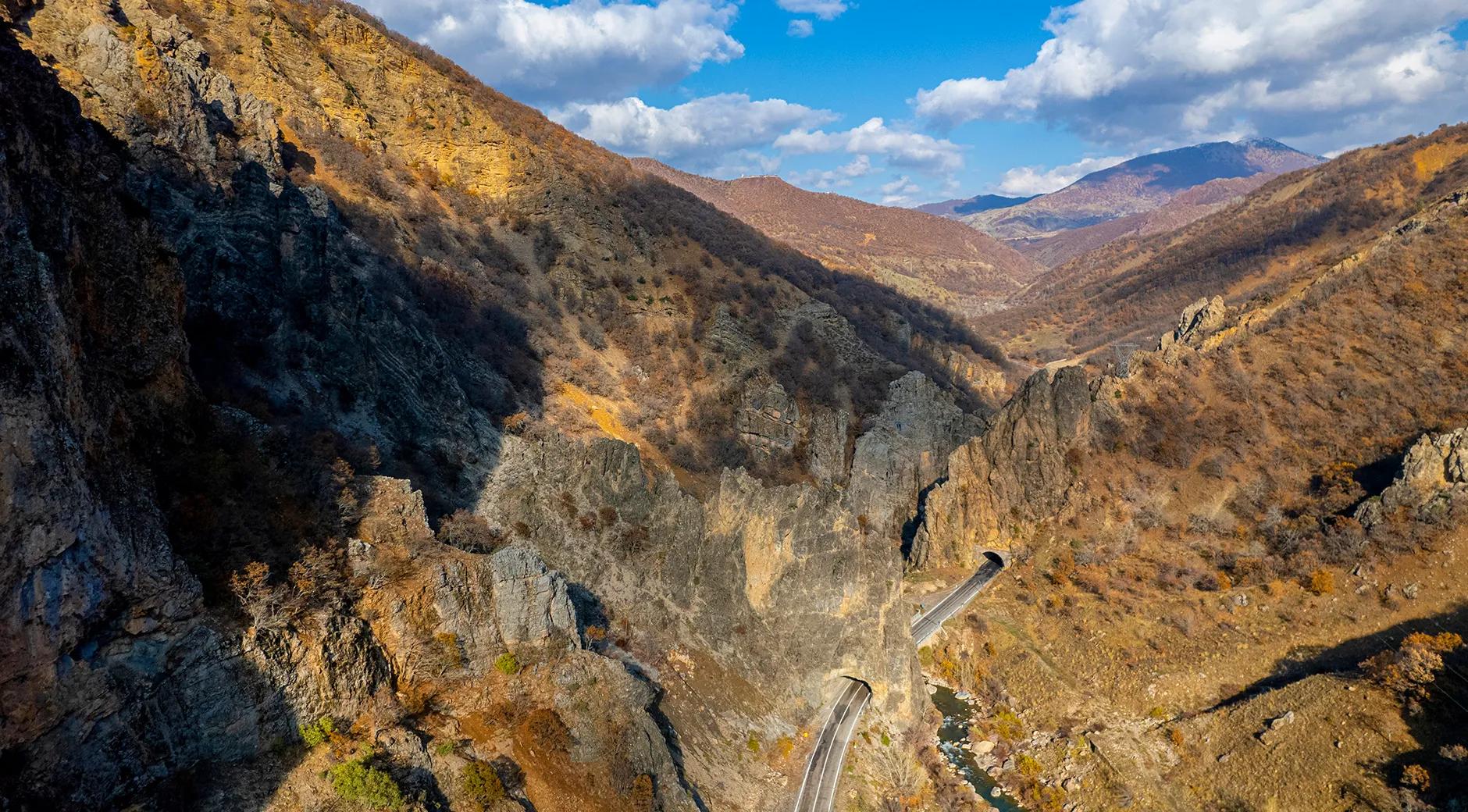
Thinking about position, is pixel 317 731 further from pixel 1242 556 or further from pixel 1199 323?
pixel 1199 323

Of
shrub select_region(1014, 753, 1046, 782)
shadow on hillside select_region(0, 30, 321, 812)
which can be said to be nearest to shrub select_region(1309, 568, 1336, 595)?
shrub select_region(1014, 753, 1046, 782)

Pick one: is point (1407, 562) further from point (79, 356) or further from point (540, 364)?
point (79, 356)

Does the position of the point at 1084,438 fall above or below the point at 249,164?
below

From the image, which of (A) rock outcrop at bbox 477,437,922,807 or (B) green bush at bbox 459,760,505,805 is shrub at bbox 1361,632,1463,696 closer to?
(A) rock outcrop at bbox 477,437,922,807

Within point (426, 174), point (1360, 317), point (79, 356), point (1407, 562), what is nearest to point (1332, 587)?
point (1407, 562)

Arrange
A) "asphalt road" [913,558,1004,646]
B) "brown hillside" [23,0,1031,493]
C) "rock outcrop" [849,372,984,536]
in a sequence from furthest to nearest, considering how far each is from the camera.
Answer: "rock outcrop" [849,372,984,536] < "asphalt road" [913,558,1004,646] < "brown hillside" [23,0,1031,493]

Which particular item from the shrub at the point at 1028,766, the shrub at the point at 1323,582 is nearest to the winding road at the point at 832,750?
the shrub at the point at 1028,766

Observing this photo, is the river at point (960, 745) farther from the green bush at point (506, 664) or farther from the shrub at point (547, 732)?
Result: the green bush at point (506, 664)
